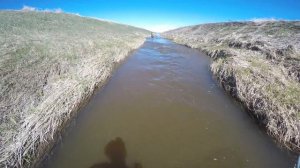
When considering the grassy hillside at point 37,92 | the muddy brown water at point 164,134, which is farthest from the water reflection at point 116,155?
the grassy hillside at point 37,92

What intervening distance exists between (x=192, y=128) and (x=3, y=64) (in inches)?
302

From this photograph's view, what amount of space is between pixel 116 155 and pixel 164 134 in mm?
1486

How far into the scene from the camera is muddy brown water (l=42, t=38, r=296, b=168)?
4406mm

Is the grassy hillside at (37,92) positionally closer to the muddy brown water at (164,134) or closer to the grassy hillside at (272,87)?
the muddy brown water at (164,134)

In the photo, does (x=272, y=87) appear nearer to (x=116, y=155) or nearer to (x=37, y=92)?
(x=116, y=155)

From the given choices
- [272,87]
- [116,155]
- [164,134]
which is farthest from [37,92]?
[272,87]

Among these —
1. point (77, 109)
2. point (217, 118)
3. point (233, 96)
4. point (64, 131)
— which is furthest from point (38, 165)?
point (233, 96)

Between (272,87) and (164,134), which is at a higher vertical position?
(272,87)

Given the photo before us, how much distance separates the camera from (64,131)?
532cm

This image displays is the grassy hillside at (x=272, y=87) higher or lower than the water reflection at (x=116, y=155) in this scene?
higher

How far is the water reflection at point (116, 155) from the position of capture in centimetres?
423

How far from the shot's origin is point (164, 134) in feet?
17.3

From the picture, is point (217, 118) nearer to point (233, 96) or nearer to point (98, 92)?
point (233, 96)

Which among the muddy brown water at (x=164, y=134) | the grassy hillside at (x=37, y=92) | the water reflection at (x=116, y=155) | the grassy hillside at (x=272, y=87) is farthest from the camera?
the grassy hillside at (x=272, y=87)
